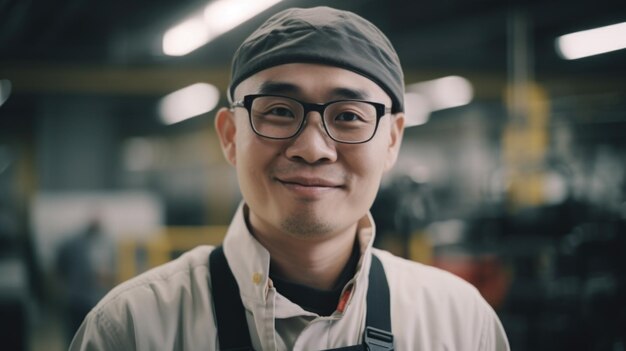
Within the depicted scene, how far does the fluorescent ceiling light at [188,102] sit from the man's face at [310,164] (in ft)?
14.2

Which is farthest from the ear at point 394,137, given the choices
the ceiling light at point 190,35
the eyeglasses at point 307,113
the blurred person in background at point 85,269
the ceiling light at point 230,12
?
the blurred person in background at point 85,269

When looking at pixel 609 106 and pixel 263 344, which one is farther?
pixel 609 106

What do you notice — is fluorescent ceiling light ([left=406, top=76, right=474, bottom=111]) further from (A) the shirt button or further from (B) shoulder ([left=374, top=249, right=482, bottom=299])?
(A) the shirt button

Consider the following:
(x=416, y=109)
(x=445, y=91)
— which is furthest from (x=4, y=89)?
(x=416, y=109)

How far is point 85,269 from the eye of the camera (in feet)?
15.1

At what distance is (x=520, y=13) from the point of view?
4438 mm

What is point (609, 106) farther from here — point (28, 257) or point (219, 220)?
point (28, 257)

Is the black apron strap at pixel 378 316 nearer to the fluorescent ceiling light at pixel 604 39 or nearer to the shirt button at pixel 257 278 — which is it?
the shirt button at pixel 257 278

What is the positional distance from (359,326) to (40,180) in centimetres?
528

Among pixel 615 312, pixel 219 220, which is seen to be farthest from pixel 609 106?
pixel 219 220

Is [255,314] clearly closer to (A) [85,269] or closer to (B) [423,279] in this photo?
(B) [423,279]

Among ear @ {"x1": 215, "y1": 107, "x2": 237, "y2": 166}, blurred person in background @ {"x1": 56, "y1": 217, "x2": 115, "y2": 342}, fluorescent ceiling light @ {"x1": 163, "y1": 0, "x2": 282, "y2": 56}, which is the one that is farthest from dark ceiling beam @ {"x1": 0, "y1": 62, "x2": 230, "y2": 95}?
ear @ {"x1": 215, "y1": 107, "x2": 237, "y2": 166}

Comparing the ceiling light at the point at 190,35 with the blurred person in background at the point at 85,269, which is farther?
the blurred person in background at the point at 85,269

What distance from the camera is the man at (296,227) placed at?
1050mm
